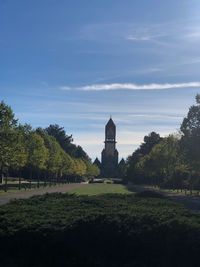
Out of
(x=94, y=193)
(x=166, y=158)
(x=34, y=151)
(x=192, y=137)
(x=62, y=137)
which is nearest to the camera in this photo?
(x=94, y=193)

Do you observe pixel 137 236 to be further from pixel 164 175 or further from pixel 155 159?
pixel 164 175

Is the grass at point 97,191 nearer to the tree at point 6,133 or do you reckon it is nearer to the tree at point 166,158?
the tree at point 6,133

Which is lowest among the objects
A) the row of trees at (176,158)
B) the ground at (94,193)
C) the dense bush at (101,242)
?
the dense bush at (101,242)

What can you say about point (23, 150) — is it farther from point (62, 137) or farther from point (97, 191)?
point (62, 137)

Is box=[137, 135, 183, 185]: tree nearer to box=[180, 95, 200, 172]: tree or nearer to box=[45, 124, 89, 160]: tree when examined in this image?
box=[180, 95, 200, 172]: tree

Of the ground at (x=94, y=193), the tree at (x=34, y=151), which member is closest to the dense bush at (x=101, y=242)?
the ground at (x=94, y=193)

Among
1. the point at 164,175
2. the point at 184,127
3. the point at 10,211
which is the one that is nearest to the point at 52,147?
the point at 164,175

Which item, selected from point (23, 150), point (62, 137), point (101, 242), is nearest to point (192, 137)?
point (23, 150)

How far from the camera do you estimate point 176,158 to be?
79.9 meters

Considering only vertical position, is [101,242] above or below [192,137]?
below

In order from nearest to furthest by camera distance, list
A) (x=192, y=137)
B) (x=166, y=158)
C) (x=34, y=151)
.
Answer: (x=192, y=137) → (x=34, y=151) → (x=166, y=158)

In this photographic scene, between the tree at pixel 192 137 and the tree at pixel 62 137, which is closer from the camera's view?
the tree at pixel 192 137

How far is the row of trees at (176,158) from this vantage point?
57.4 m

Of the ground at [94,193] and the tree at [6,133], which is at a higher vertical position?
the tree at [6,133]
